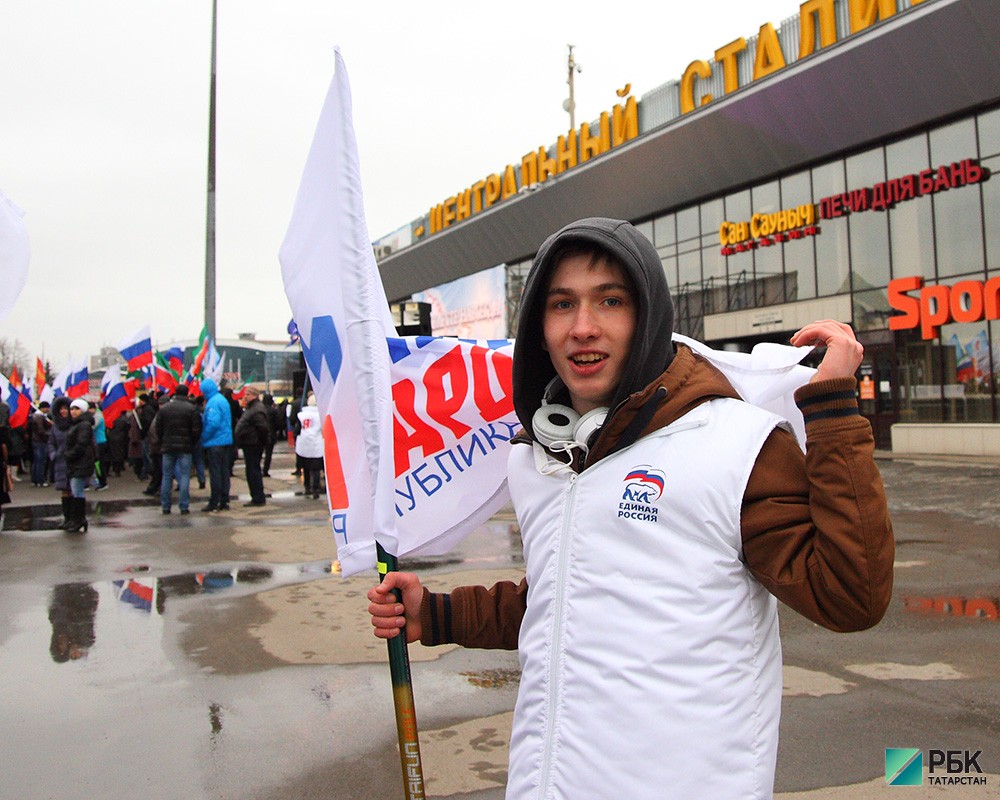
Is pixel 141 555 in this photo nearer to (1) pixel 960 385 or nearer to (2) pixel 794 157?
(1) pixel 960 385

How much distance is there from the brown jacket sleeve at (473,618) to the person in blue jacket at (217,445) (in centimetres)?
1221

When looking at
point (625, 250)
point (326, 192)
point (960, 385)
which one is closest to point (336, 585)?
point (326, 192)

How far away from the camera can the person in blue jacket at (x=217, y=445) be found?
13.8 m

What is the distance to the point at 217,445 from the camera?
13.8 metres

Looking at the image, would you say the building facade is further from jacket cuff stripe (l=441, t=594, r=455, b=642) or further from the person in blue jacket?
jacket cuff stripe (l=441, t=594, r=455, b=642)

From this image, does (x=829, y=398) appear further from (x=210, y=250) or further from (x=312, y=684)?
(x=210, y=250)

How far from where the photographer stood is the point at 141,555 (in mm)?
10031

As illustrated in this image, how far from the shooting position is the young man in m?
1.63

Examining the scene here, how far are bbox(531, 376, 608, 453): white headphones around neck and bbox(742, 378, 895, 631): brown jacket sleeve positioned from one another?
1.16 feet

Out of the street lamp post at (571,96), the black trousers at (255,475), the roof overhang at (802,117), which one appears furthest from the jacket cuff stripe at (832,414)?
the street lamp post at (571,96)

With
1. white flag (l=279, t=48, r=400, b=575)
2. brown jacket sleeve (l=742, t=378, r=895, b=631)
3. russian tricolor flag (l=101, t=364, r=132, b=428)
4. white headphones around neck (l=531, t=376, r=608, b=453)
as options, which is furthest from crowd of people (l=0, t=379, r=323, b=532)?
brown jacket sleeve (l=742, t=378, r=895, b=631)

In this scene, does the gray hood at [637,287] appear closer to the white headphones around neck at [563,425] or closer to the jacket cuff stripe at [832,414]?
the white headphones around neck at [563,425]

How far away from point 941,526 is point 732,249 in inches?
705

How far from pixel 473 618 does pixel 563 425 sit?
0.60 m
